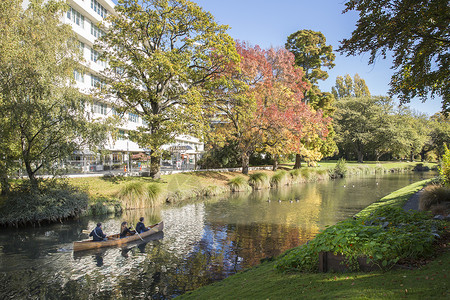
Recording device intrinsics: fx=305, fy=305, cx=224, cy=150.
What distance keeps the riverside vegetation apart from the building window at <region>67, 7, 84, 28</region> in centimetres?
2001

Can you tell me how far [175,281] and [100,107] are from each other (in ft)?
119

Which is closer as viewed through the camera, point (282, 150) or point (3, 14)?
point (3, 14)

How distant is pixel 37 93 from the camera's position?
17156mm

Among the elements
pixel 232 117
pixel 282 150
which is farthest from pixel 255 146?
pixel 232 117

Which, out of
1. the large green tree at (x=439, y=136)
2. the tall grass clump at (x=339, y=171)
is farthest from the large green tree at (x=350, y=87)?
the tall grass clump at (x=339, y=171)

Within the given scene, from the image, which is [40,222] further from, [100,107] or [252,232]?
[100,107]

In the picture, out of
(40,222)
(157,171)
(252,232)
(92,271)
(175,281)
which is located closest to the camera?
(175,281)

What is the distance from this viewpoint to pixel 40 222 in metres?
17.9

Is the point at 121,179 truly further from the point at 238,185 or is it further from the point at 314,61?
the point at 314,61

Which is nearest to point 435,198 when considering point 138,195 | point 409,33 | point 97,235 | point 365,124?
point 409,33

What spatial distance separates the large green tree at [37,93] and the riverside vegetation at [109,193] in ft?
4.33

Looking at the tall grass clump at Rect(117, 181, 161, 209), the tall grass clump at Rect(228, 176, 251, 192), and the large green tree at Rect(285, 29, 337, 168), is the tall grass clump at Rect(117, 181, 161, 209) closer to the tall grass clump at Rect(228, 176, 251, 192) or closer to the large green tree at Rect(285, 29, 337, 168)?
the tall grass clump at Rect(228, 176, 251, 192)

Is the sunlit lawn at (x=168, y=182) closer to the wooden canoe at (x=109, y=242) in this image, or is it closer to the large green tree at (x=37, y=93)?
the large green tree at (x=37, y=93)

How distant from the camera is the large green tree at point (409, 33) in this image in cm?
870
